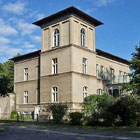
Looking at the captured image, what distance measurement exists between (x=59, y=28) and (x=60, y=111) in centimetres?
1214

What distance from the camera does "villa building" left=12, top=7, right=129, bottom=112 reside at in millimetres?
28672

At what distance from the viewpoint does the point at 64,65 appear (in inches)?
1147

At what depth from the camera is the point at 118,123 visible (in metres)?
21.5

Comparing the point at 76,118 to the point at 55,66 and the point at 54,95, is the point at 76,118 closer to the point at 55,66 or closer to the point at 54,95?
the point at 54,95

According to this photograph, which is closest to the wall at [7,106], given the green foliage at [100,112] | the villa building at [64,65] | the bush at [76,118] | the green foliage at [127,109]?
the villa building at [64,65]

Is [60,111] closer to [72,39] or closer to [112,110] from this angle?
[112,110]

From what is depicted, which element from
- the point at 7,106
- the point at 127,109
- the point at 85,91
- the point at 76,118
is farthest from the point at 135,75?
Result: the point at 7,106

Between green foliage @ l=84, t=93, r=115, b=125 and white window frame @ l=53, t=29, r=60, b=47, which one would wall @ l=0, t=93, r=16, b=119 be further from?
green foliage @ l=84, t=93, r=115, b=125

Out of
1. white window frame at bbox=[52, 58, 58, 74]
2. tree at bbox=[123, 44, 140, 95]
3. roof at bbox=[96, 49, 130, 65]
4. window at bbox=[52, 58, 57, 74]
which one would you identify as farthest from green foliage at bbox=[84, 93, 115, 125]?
roof at bbox=[96, 49, 130, 65]

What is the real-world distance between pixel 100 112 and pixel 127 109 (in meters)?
2.53

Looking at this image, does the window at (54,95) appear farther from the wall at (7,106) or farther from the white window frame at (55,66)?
the wall at (7,106)

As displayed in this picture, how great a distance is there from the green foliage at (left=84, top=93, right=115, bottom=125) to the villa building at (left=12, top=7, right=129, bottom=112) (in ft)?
19.6

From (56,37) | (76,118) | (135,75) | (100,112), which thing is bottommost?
(76,118)

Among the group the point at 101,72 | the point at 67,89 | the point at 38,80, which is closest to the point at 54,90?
the point at 67,89
